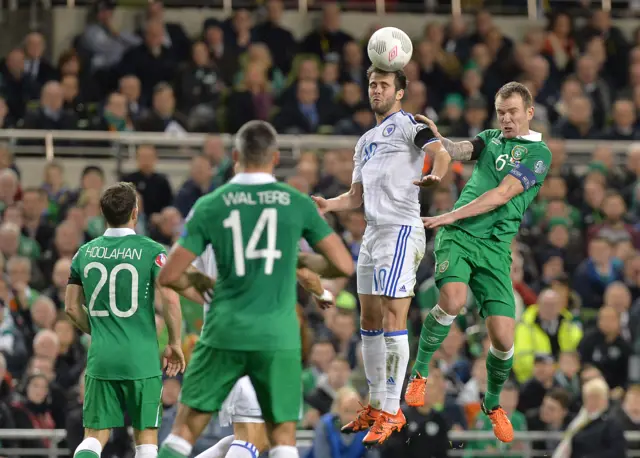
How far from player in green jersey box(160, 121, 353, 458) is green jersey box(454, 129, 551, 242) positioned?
8.45 ft

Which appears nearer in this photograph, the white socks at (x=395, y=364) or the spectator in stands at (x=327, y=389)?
the white socks at (x=395, y=364)

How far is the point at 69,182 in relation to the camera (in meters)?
17.8

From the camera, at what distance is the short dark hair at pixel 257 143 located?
27.3 feet

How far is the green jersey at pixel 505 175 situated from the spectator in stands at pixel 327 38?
9125 millimetres

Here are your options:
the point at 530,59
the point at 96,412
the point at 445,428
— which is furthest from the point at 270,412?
the point at 530,59

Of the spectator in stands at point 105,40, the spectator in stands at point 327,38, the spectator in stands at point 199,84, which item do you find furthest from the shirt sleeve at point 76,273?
the spectator in stands at point 327,38

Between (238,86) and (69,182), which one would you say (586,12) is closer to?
(238,86)

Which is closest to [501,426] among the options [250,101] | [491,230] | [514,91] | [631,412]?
[491,230]

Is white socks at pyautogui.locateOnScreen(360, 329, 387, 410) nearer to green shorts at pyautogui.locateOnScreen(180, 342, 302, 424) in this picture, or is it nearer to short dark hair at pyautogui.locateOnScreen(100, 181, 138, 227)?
short dark hair at pyautogui.locateOnScreen(100, 181, 138, 227)

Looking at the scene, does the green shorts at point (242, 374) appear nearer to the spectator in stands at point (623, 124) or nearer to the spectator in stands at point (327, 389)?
the spectator in stands at point (327, 389)

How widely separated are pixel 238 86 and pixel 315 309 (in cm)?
406

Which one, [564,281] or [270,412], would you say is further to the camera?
[564,281]

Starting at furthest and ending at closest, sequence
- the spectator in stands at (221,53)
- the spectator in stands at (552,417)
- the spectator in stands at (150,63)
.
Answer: the spectator in stands at (221,53), the spectator in stands at (150,63), the spectator in stands at (552,417)

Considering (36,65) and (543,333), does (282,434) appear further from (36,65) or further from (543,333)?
(36,65)
